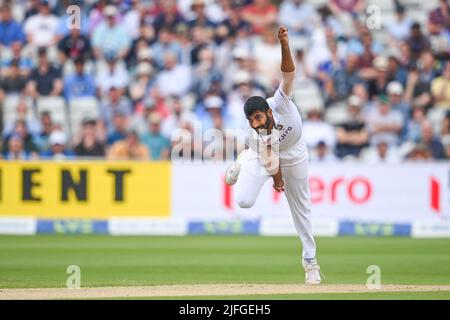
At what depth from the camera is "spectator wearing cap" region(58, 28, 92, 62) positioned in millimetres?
19312

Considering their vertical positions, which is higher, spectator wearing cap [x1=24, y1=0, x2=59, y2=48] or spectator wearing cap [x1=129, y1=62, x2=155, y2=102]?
spectator wearing cap [x1=24, y1=0, x2=59, y2=48]

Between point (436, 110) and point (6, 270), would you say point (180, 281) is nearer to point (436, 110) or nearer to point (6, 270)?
point (6, 270)

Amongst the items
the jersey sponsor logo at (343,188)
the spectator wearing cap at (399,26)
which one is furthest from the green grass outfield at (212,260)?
the spectator wearing cap at (399,26)

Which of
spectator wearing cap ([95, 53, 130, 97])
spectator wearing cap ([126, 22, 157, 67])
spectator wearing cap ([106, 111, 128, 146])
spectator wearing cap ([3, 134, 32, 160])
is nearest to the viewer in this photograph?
spectator wearing cap ([3, 134, 32, 160])

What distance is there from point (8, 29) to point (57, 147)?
357 cm

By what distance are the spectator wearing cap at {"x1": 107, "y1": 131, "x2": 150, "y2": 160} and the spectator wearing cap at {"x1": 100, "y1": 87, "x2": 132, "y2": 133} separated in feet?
2.75

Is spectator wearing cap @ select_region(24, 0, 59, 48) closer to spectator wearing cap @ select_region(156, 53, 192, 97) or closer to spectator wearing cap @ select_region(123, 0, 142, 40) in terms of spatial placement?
spectator wearing cap @ select_region(123, 0, 142, 40)

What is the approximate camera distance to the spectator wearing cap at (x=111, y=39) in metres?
19.5

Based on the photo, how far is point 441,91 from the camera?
61.6ft

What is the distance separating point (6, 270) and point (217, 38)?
8881 millimetres

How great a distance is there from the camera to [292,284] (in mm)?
10297

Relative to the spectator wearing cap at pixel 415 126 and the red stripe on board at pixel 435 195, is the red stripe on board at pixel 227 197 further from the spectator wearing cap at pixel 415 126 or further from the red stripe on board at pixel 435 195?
the spectator wearing cap at pixel 415 126

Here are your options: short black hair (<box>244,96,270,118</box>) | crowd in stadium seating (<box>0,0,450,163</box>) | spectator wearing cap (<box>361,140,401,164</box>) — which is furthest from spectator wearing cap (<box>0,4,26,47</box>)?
short black hair (<box>244,96,270,118</box>)

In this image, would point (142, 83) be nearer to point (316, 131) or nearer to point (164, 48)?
point (164, 48)
